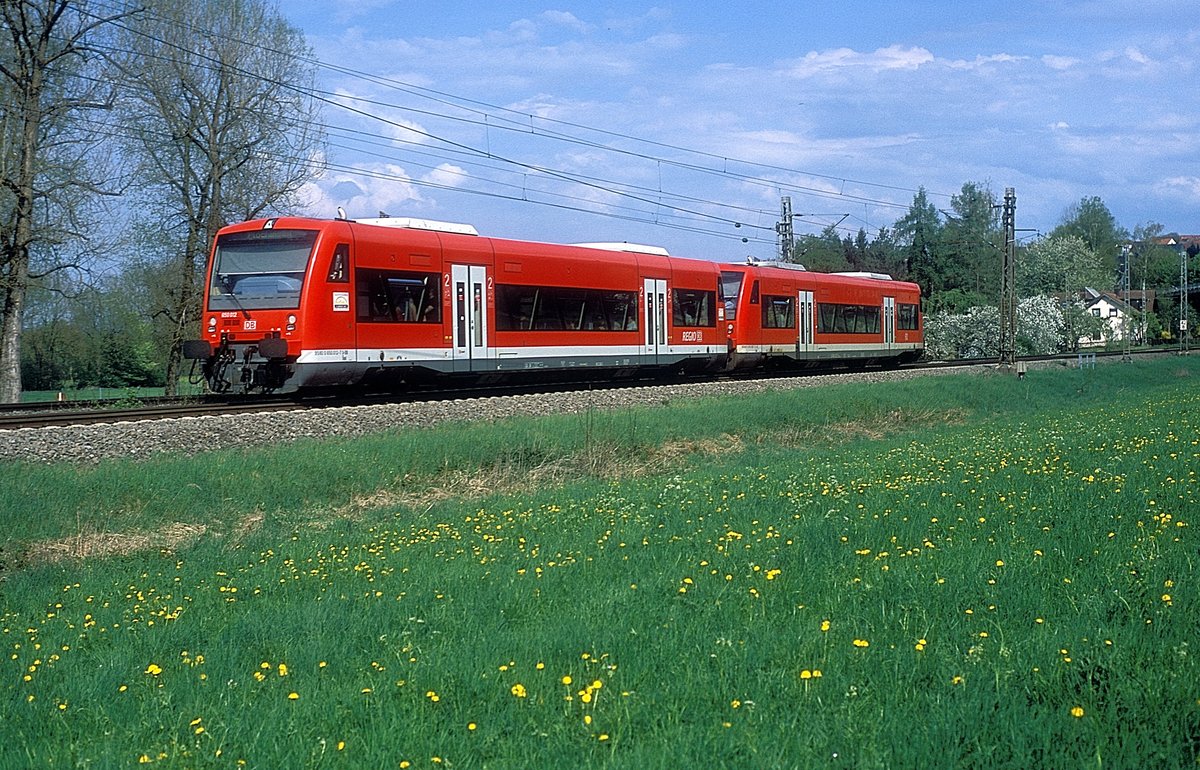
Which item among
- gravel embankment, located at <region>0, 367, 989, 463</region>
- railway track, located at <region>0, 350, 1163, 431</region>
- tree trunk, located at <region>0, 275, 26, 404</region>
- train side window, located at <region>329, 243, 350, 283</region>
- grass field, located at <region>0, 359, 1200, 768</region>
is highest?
train side window, located at <region>329, 243, 350, 283</region>

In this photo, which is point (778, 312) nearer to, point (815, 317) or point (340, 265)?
point (815, 317)

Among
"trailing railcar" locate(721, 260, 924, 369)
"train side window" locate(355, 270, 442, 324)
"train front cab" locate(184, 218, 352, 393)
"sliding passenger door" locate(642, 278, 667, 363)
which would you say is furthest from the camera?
"trailing railcar" locate(721, 260, 924, 369)

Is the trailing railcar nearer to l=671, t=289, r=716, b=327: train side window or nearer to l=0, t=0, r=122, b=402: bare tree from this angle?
l=671, t=289, r=716, b=327: train side window

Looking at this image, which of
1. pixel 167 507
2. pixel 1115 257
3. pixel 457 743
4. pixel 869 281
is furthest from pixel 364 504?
pixel 1115 257

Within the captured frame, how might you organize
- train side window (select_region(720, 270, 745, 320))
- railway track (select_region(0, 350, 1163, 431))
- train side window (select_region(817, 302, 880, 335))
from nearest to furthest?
1. railway track (select_region(0, 350, 1163, 431))
2. train side window (select_region(720, 270, 745, 320))
3. train side window (select_region(817, 302, 880, 335))

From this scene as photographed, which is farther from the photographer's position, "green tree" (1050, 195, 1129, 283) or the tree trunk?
"green tree" (1050, 195, 1129, 283)

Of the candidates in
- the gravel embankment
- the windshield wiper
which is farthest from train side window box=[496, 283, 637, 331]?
the windshield wiper

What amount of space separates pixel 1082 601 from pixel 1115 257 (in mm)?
142940

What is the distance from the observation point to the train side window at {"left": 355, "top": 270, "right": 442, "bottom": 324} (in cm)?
1950

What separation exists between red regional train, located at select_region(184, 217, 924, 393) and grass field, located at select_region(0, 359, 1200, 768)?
5.50 metres

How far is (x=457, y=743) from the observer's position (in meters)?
4.68

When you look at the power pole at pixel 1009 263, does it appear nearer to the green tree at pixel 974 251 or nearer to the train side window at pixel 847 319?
the train side window at pixel 847 319

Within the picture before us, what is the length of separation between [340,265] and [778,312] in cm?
1722

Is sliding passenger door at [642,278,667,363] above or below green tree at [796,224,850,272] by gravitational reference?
below
